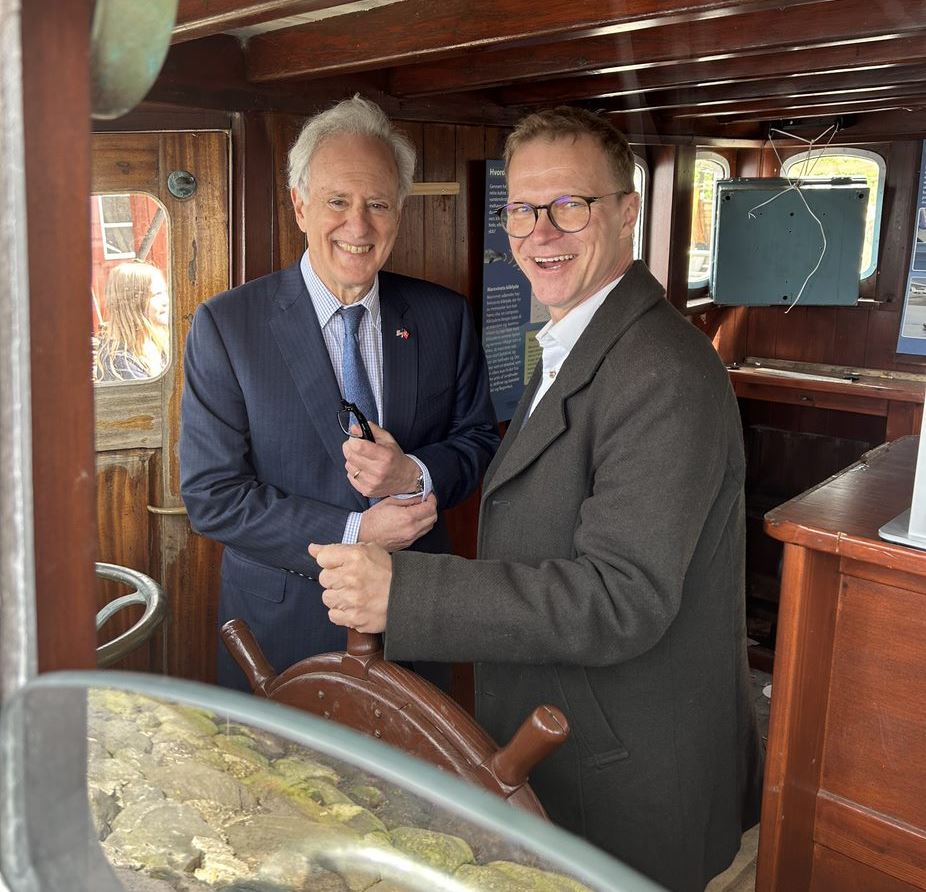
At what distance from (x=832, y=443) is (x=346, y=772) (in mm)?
5717

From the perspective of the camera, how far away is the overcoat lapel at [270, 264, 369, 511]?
2332 millimetres

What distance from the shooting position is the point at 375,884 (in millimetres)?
741

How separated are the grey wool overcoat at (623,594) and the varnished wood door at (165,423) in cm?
142

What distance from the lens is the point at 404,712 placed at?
4.21 ft

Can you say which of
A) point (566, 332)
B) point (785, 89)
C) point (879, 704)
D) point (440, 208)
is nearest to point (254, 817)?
point (566, 332)

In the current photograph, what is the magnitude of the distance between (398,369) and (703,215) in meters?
3.62

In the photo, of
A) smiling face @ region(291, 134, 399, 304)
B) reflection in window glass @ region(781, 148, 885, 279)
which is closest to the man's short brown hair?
smiling face @ region(291, 134, 399, 304)

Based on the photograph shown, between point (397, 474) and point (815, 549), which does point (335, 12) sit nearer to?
point (397, 474)

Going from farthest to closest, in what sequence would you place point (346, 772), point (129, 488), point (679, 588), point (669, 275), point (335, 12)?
point (669, 275)
point (129, 488)
point (335, 12)
point (679, 588)
point (346, 772)

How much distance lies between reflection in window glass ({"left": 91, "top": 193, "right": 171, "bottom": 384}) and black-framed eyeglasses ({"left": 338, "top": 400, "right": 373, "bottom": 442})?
2.89 ft

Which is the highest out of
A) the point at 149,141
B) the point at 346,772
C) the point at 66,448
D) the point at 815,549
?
the point at 149,141

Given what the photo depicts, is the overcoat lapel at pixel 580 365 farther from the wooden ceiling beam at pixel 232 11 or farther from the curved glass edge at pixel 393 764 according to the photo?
the curved glass edge at pixel 393 764

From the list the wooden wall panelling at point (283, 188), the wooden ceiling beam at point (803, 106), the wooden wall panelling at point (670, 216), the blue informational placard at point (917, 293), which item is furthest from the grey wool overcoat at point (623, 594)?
the blue informational placard at point (917, 293)

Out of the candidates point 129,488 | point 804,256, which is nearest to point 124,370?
point 129,488
